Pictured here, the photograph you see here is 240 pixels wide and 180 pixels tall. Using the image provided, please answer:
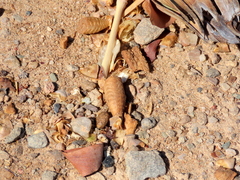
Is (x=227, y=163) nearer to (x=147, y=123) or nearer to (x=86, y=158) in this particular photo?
(x=147, y=123)

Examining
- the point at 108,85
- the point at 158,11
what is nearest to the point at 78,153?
the point at 108,85

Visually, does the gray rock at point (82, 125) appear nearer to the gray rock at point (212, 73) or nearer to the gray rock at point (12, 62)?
the gray rock at point (12, 62)

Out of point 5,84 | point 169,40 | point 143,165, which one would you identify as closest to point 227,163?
point 143,165

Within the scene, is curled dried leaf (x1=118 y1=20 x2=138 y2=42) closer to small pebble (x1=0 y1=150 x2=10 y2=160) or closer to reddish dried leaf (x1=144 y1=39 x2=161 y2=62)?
reddish dried leaf (x1=144 y1=39 x2=161 y2=62)

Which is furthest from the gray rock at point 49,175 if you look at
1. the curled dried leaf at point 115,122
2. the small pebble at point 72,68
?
the small pebble at point 72,68

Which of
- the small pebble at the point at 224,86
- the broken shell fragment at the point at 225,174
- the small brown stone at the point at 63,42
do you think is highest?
the small brown stone at the point at 63,42

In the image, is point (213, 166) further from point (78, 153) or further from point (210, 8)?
point (210, 8)

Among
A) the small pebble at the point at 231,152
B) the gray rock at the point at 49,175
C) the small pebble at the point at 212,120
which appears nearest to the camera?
the gray rock at the point at 49,175

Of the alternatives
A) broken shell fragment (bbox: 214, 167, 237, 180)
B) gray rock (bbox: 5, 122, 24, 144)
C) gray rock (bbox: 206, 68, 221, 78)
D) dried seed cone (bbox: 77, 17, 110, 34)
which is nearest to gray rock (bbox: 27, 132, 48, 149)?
gray rock (bbox: 5, 122, 24, 144)
